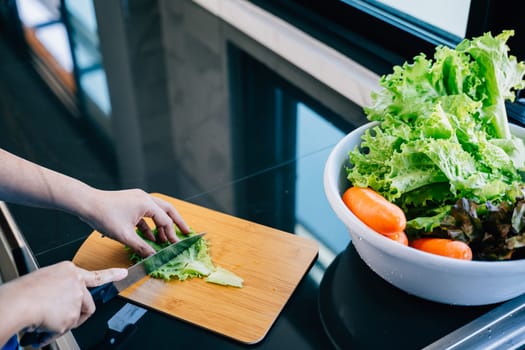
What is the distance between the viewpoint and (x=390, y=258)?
2.68ft

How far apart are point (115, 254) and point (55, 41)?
861 millimetres

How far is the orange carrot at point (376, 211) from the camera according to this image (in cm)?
80

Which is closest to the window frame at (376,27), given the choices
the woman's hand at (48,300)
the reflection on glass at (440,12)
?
the reflection on glass at (440,12)

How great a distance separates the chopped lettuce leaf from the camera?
908 mm

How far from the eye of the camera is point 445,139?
2.72 ft

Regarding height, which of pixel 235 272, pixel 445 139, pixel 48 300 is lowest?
pixel 235 272

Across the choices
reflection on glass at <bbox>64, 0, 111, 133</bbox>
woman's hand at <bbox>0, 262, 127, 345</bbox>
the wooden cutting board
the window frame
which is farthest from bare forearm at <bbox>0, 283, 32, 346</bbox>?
the window frame

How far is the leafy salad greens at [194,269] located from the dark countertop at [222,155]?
72 mm

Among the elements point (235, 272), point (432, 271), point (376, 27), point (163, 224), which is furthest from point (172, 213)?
point (376, 27)

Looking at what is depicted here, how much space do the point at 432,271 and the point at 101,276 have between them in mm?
444

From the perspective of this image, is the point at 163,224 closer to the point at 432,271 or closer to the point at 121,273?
the point at 121,273

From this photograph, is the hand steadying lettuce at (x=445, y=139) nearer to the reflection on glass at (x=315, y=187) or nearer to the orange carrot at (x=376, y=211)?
the orange carrot at (x=376, y=211)

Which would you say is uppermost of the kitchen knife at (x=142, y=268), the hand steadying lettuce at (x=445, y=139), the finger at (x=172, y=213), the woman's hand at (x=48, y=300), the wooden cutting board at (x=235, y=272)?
the hand steadying lettuce at (x=445, y=139)

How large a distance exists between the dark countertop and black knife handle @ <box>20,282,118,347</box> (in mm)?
51
